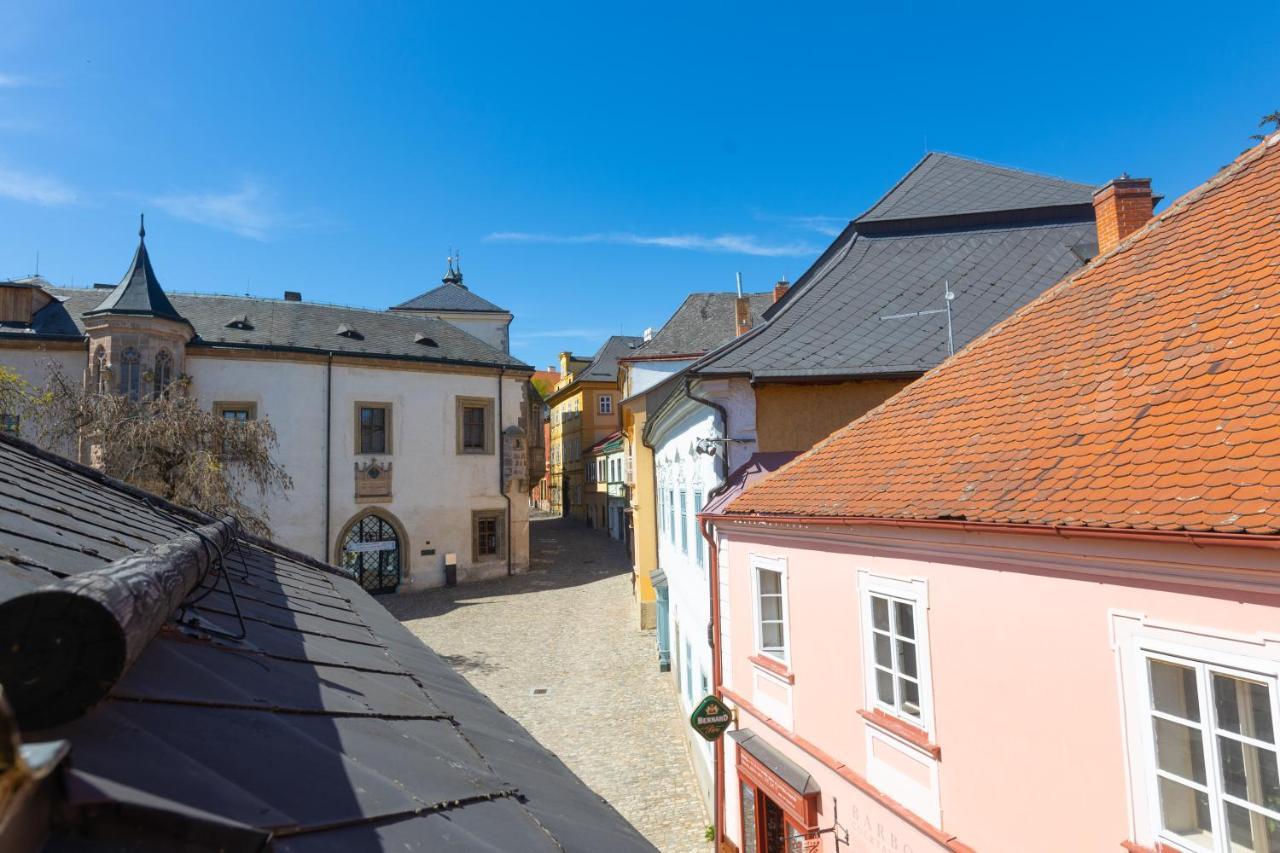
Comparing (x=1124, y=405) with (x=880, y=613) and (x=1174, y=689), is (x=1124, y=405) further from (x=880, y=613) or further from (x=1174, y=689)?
(x=880, y=613)

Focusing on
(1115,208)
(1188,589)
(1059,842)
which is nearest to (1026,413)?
(1188,589)

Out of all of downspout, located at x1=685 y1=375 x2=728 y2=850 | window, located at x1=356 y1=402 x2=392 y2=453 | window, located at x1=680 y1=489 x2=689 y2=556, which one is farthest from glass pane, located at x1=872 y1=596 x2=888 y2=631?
window, located at x1=356 y1=402 x2=392 y2=453

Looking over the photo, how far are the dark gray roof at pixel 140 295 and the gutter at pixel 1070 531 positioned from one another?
25.4 metres

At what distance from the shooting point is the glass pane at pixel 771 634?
30.9 feet

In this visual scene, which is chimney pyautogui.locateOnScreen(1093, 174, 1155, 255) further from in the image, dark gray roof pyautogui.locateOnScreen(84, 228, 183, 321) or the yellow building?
the yellow building

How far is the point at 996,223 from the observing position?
1398 centimetres

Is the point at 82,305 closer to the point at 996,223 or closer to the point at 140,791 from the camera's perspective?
the point at 996,223

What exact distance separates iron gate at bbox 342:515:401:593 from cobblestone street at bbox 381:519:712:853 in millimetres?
1337

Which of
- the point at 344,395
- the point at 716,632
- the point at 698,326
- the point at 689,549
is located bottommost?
the point at 716,632

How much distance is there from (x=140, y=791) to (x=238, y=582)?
3658mm

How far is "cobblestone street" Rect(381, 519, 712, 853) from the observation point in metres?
12.7

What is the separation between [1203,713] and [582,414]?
47.5 metres

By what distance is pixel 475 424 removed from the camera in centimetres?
3234

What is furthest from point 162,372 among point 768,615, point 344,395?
point 768,615
